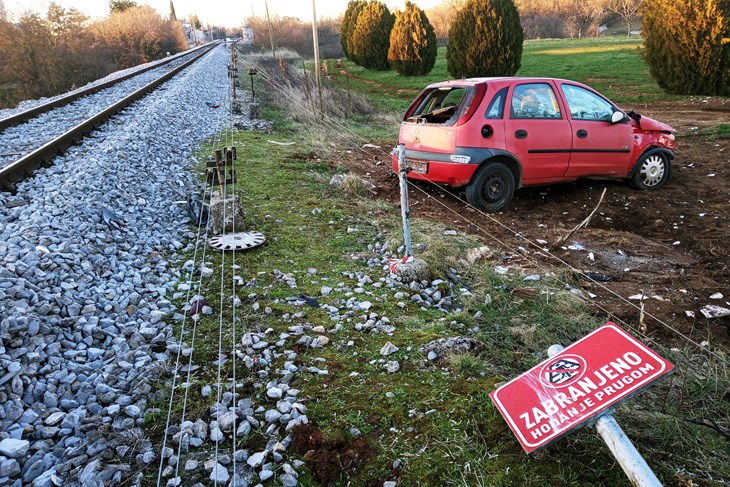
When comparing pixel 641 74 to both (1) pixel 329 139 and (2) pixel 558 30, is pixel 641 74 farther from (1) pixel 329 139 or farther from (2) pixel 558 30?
(2) pixel 558 30

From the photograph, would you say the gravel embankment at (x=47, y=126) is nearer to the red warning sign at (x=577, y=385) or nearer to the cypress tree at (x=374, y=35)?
the red warning sign at (x=577, y=385)

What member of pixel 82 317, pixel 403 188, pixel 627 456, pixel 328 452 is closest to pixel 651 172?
pixel 403 188

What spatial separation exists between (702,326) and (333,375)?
10.5 ft

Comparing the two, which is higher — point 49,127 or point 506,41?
point 506,41

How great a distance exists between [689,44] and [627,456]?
701 inches

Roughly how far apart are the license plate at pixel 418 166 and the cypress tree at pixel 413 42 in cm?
2341

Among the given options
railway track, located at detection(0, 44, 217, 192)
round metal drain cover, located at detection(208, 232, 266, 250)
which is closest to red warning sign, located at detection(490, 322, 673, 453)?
round metal drain cover, located at detection(208, 232, 266, 250)

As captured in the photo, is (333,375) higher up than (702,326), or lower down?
higher up

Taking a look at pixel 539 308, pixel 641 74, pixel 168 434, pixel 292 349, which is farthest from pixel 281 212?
pixel 641 74

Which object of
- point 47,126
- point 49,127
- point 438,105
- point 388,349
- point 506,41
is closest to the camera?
point 388,349

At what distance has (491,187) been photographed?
6898mm

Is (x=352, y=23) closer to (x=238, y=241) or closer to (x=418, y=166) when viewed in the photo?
(x=418, y=166)

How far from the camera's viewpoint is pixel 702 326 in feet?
13.8

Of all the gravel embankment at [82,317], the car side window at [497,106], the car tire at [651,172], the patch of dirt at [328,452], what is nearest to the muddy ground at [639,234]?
the car tire at [651,172]
